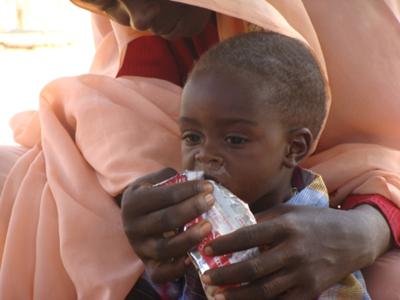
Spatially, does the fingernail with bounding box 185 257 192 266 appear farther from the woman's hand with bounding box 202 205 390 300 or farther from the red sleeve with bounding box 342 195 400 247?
the red sleeve with bounding box 342 195 400 247

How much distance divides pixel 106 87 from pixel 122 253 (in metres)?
0.44

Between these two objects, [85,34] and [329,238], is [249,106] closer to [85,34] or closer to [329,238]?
[329,238]

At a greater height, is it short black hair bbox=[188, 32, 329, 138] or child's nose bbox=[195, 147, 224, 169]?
short black hair bbox=[188, 32, 329, 138]

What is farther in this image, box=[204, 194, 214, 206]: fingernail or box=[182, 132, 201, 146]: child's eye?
box=[182, 132, 201, 146]: child's eye

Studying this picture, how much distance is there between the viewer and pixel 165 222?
148cm

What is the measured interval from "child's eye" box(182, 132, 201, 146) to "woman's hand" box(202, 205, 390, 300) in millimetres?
179

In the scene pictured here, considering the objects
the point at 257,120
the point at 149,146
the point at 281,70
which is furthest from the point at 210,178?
the point at 149,146

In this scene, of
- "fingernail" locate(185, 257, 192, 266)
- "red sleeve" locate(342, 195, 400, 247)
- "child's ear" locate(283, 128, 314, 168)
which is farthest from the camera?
"red sleeve" locate(342, 195, 400, 247)

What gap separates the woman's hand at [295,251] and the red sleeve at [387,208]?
0.37ft

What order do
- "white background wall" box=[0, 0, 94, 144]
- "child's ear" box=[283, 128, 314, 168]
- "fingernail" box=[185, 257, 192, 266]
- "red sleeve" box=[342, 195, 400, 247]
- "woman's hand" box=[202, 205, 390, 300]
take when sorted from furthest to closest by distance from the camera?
"white background wall" box=[0, 0, 94, 144] < "red sleeve" box=[342, 195, 400, 247] < "child's ear" box=[283, 128, 314, 168] < "fingernail" box=[185, 257, 192, 266] < "woman's hand" box=[202, 205, 390, 300]

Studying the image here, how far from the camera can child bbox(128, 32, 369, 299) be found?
1.58m

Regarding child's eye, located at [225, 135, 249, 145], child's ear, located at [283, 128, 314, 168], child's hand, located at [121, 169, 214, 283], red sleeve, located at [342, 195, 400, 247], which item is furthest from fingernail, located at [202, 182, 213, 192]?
red sleeve, located at [342, 195, 400, 247]

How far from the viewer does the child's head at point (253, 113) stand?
1.58m

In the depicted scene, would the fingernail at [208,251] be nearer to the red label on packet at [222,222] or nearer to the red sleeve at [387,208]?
the red label on packet at [222,222]
